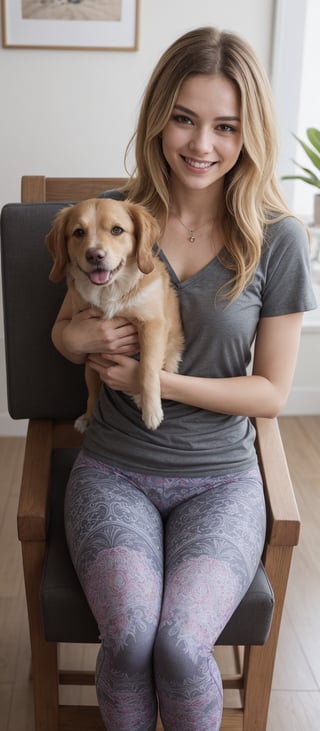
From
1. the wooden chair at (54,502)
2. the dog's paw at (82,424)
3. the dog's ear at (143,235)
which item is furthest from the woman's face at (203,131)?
the dog's paw at (82,424)

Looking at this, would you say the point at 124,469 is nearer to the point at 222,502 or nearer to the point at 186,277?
the point at 222,502

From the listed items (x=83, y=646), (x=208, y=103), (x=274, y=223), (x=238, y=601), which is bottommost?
(x=83, y=646)

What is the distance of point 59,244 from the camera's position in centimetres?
149

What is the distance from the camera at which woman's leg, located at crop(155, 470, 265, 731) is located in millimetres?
1236

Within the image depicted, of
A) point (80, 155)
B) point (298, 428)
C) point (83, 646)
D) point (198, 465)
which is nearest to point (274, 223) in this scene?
point (198, 465)

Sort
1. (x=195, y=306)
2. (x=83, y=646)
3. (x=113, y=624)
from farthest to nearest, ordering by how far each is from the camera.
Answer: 1. (x=83, y=646)
2. (x=195, y=306)
3. (x=113, y=624)

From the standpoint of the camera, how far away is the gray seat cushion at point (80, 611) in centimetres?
138

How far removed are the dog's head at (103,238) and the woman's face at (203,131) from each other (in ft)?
0.41

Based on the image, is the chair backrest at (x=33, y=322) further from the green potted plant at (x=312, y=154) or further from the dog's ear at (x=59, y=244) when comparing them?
the green potted plant at (x=312, y=154)

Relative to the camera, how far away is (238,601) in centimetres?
135

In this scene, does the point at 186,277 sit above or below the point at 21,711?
above

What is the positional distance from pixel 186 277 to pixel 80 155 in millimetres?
1502

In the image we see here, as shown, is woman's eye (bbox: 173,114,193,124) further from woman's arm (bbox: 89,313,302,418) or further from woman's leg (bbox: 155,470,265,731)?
woman's leg (bbox: 155,470,265,731)

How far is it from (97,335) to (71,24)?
1613 millimetres
